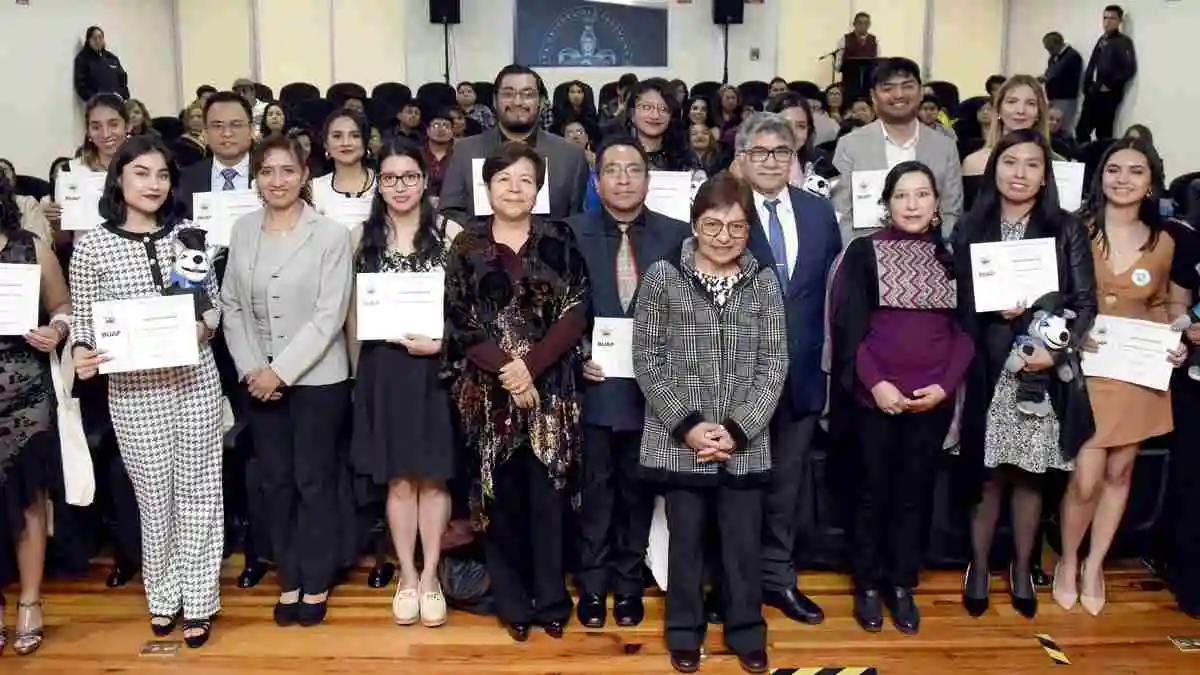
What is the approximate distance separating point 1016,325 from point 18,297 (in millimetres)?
3244

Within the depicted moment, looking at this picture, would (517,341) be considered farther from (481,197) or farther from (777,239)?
(777,239)

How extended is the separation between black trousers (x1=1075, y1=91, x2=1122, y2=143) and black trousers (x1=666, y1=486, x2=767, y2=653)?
8723 mm

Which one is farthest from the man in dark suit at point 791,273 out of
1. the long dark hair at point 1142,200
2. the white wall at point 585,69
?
the white wall at point 585,69

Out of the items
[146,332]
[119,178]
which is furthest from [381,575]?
[119,178]

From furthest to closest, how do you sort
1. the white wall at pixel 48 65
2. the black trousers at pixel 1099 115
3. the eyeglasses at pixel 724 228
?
the black trousers at pixel 1099 115 → the white wall at pixel 48 65 → the eyeglasses at pixel 724 228

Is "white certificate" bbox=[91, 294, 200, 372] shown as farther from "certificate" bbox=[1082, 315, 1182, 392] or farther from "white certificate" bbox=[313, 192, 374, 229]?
"certificate" bbox=[1082, 315, 1182, 392]

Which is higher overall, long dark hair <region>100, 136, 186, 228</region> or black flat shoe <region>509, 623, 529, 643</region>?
long dark hair <region>100, 136, 186, 228</region>

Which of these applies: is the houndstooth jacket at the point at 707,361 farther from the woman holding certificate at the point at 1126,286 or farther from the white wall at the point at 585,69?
the white wall at the point at 585,69

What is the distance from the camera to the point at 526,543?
341 centimetres

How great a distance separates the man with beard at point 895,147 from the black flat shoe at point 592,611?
5.40 feet

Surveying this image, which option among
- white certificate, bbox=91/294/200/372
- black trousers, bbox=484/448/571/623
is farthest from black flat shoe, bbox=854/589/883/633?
white certificate, bbox=91/294/200/372

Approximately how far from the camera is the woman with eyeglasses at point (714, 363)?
3047mm

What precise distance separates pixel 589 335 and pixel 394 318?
638mm

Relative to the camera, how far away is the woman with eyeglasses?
3.05 meters
